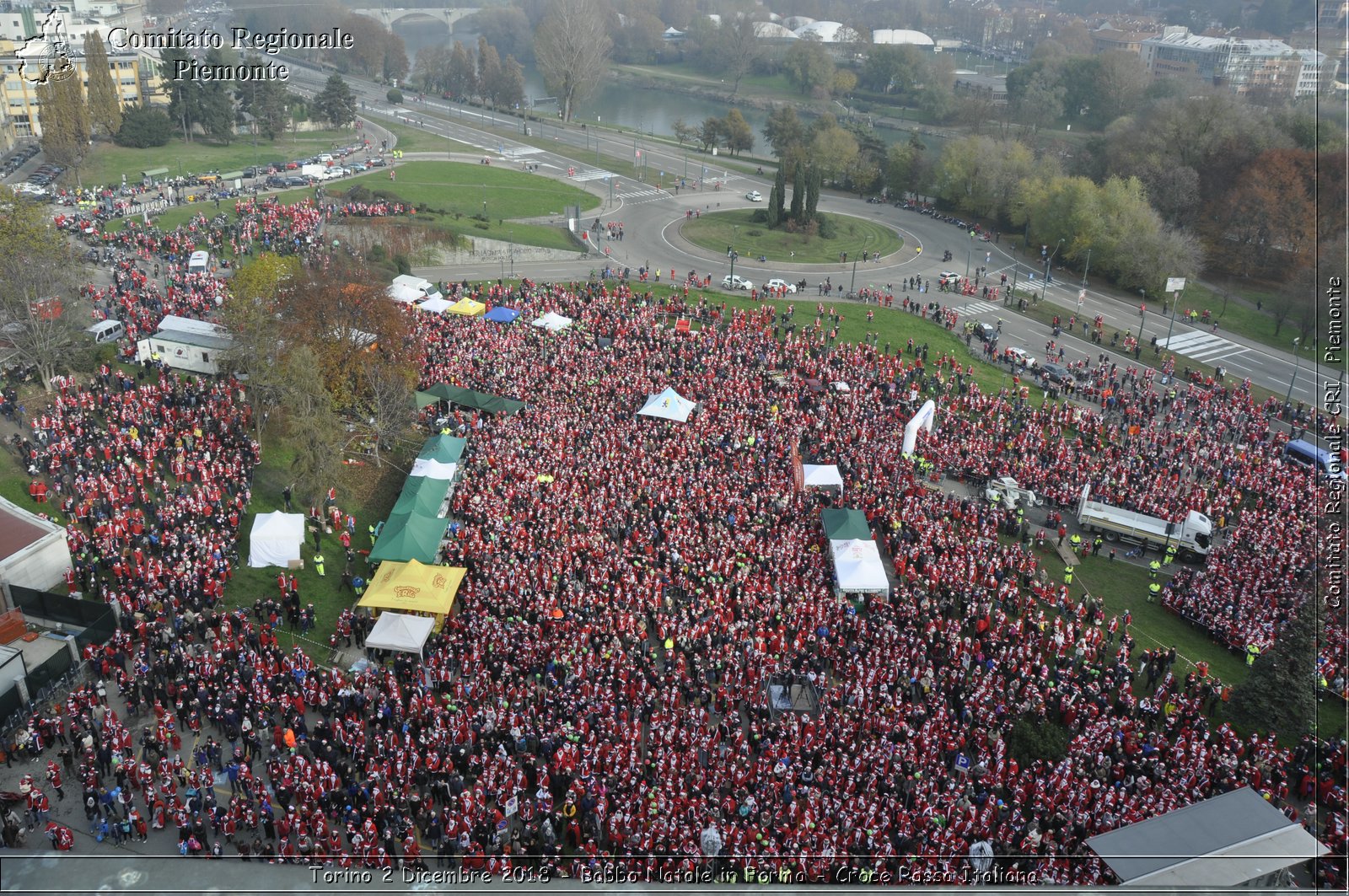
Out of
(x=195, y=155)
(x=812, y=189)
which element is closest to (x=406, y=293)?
(x=812, y=189)

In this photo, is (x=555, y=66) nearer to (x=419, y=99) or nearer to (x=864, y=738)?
(x=419, y=99)

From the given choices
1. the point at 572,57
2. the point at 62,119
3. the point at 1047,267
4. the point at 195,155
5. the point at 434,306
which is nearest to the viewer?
the point at 434,306

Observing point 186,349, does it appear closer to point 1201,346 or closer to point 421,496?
point 421,496

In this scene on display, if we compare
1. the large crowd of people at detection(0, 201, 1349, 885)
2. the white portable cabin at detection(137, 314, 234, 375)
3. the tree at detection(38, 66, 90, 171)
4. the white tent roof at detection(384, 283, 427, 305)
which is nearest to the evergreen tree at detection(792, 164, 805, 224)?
the white tent roof at detection(384, 283, 427, 305)

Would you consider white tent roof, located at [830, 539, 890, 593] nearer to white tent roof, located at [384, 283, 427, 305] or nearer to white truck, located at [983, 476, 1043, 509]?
white truck, located at [983, 476, 1043, 509]

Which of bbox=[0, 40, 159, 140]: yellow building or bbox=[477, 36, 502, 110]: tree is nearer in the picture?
bbox=[0, 40, 159, 140]: yellow building

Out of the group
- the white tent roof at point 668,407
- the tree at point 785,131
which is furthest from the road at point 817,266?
the white tent roof at point 668,407

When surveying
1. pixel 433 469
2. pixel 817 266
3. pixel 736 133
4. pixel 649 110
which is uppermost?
pixel 649 110
